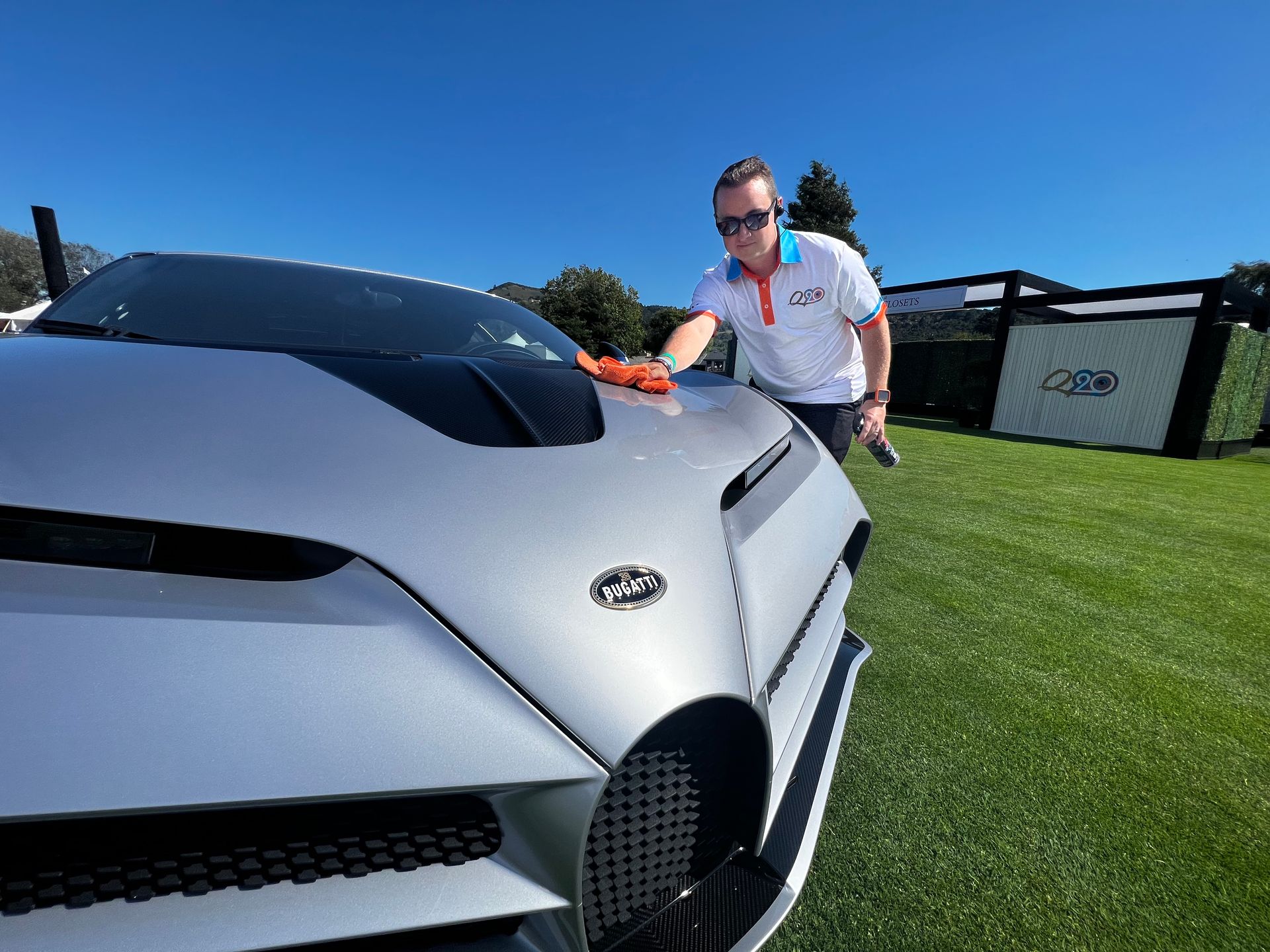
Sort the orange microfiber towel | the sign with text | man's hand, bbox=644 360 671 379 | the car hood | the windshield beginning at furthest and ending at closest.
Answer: the sign with text, man's hand, bbox=644 360 671 379, the orange microfiber towel, the windshield, the car hood

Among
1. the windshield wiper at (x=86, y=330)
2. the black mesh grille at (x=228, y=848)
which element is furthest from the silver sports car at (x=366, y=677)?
the windshield wiper at (x=86, y=330)

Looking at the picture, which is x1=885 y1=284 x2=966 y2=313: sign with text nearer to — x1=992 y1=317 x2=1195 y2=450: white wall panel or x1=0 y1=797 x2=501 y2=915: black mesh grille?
x1=992 y1=317 x2=1195 y2=450: white wall panel

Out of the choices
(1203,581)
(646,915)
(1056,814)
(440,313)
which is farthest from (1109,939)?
(1203,581)

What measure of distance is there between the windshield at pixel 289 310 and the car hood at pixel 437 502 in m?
0.44

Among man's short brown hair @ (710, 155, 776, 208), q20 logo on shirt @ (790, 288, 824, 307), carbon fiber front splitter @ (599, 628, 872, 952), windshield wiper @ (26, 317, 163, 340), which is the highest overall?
man's short brown hair @ (710, 155, 776, 208)

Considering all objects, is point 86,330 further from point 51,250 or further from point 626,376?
point 51,250

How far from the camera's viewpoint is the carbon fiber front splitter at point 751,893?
0.72m

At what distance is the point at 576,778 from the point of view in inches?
22.9

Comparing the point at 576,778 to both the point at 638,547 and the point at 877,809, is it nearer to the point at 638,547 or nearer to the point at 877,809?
the point at 638,547

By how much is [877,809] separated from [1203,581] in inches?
126

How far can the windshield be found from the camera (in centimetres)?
127

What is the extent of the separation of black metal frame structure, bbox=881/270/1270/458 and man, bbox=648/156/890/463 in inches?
577

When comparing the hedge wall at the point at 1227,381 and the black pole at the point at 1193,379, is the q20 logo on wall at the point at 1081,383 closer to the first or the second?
the black pole at the point at 1193,379

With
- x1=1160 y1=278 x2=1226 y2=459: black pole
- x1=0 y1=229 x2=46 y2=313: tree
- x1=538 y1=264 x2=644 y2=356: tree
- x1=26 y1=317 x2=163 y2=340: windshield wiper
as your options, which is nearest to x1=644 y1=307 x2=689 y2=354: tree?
x1=538 y1=264 x2=644 y2=356: tree
